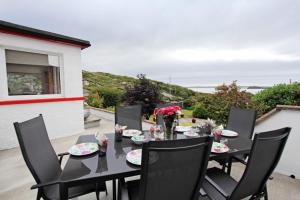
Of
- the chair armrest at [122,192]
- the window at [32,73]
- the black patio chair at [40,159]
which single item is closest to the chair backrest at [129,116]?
the black patio chair at [40,159]

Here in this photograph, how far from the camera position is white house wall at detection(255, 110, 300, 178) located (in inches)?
106

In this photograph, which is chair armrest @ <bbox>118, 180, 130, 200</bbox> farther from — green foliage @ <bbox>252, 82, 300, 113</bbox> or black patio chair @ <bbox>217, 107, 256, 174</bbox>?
green foliage @ <bbox>252, 82, 300, 113</bbox>

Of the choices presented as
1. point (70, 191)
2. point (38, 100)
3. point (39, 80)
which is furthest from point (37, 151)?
point (39, 80)

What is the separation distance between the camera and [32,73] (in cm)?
454

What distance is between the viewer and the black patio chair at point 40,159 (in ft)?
4.52

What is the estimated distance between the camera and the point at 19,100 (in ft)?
13.3

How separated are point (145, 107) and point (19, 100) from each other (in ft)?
10.5

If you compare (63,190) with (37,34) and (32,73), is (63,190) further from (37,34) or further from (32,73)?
(32,73)

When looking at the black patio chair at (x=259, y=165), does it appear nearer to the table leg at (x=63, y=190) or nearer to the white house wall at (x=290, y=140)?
the table leg at (x=63, y=190)

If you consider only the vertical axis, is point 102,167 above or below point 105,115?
above

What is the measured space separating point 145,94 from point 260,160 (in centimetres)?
387

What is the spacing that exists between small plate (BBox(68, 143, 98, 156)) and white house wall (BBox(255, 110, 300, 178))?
2961 millimetres

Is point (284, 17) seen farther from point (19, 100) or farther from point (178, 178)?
point (19, 100)

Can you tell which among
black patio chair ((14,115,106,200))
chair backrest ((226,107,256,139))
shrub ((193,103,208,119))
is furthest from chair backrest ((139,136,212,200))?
shrub ((193,103,208,119))
